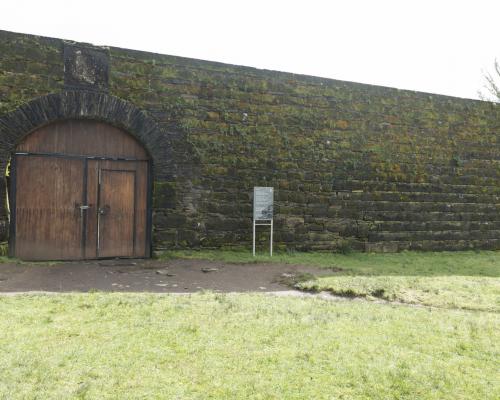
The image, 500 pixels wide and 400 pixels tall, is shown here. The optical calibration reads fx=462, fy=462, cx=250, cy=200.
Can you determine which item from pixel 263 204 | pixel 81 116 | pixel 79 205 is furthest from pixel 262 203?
pixel 81 116

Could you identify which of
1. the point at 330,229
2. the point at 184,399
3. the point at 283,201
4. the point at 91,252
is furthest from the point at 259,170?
the point at 184,399

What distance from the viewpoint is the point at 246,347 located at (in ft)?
11.2

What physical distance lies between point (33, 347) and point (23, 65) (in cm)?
564

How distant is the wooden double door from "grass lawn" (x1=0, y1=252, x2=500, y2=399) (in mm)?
3006

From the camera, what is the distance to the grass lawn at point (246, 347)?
9.05ft

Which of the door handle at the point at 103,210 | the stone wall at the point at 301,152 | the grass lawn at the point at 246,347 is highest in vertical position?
the stone wall at the point at 301,152

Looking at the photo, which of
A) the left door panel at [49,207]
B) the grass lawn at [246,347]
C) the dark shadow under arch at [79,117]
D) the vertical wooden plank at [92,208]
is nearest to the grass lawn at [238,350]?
the grass lawn at [246,347]

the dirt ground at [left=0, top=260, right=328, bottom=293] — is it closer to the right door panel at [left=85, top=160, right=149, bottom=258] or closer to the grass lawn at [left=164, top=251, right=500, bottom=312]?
the right door panel at [left=85, top=160, right=149, bottom=258]

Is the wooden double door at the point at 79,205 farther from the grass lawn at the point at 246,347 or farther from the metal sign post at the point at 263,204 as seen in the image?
the grass lawn at the point at 246,347

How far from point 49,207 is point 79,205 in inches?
18.4

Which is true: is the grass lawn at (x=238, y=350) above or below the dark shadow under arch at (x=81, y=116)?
below

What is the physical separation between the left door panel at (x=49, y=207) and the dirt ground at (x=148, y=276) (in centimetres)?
56

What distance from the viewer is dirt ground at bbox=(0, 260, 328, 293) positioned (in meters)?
5.70

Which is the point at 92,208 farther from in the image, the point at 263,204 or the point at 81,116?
the point at 263,204
